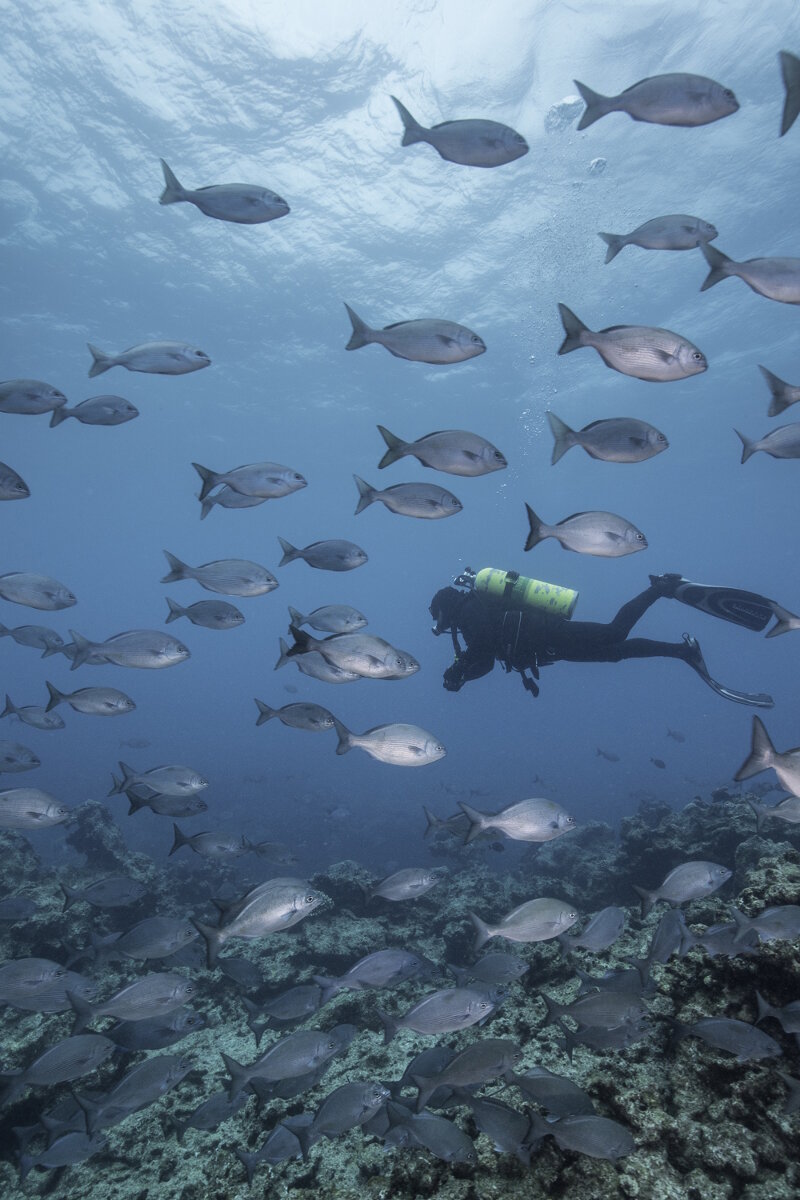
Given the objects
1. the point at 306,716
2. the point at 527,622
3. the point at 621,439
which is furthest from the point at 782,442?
the point at 527,622

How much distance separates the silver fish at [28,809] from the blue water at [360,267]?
14962 millimetres

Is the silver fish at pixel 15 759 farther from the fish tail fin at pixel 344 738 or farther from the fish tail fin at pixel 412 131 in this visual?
the fish tail fin at pixel 412 131

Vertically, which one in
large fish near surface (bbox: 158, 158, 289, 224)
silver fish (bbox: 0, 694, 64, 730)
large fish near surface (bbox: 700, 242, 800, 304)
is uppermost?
large fish near surface (bbox: 158, 158, 289, 224)

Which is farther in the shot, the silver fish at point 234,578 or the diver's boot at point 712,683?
the diver's boot at point 712,683

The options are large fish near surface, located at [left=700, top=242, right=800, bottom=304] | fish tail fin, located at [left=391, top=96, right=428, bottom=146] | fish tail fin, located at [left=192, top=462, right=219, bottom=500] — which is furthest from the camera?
fish tail fin, located at [left=192, top=462, right=219, bottom=500]

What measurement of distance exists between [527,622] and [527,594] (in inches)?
19.7

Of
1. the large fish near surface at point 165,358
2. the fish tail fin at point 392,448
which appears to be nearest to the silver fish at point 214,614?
the large fish near surface at point 165,358

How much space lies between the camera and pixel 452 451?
434 cm

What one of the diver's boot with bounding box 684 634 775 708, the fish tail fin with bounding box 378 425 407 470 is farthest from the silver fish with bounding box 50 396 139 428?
the diver's boot with bounding box 684 634 775 708

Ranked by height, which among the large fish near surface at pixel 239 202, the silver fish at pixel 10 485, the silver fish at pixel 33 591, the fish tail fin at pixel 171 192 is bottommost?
the silver fish at pixel 33 591

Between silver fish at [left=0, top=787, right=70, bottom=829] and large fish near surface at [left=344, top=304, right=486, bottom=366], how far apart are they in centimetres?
484

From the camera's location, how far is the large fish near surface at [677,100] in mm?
3484

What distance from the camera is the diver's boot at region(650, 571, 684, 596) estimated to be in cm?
1066

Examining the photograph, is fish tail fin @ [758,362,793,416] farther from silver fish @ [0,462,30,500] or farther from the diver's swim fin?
the diver's swim fin
